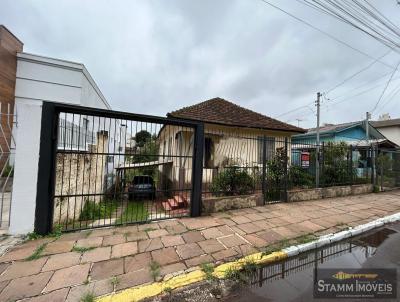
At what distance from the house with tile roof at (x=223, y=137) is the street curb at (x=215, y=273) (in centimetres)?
318

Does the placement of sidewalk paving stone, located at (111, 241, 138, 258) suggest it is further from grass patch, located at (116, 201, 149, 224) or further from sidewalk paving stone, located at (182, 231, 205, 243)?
grass patch, located at (116, 201, 149, 224)

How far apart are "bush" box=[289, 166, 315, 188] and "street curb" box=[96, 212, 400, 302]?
3338mm

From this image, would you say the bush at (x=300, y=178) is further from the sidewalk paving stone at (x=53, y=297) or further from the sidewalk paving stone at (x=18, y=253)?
the sidewalk paving stone at (x=18, y=253)

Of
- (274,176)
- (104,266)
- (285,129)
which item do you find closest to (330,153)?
(285,129)

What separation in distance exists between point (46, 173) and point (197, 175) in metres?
3.39

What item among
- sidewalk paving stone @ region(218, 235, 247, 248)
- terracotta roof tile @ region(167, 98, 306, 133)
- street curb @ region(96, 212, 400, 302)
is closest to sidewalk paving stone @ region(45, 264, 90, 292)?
street curb @ region(96, 212, 400, 302)

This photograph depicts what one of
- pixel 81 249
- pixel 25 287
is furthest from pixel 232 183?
pixel 25 287

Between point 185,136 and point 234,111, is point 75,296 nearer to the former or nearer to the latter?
point 185,136

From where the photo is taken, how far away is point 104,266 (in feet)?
10.7

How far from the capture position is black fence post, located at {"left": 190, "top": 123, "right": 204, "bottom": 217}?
5.81m

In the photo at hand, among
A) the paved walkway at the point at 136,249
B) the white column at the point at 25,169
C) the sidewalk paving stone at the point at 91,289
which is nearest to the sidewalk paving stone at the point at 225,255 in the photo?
the paved walkway at the point at 136,249

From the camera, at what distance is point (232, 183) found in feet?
23.0

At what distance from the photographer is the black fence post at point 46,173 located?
417 centimetres

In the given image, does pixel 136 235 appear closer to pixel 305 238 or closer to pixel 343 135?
pixel 305 238
